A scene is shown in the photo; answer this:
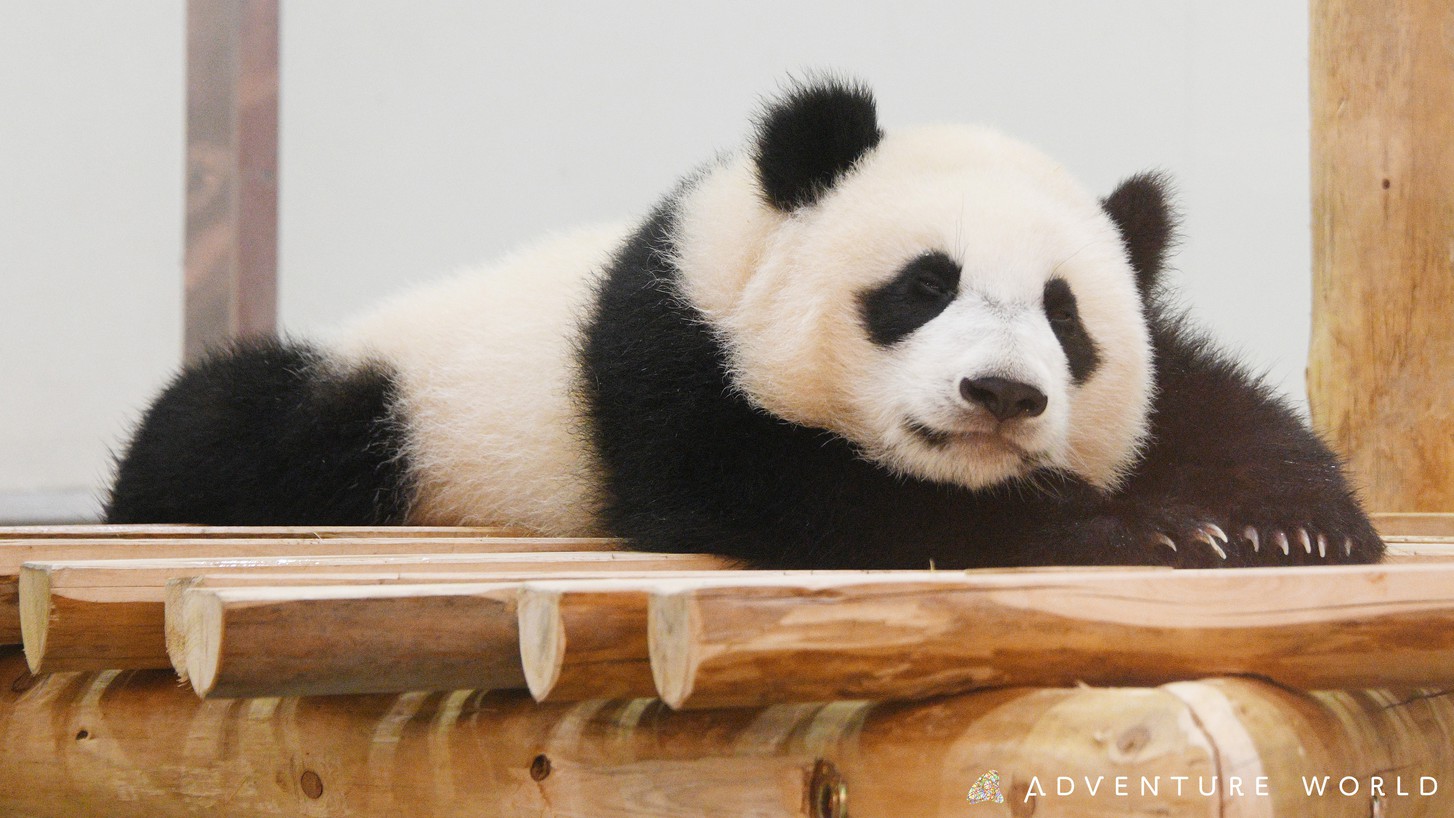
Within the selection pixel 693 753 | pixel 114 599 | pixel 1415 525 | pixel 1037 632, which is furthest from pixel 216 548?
pixel 1415 525

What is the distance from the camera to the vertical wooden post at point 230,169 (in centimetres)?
627

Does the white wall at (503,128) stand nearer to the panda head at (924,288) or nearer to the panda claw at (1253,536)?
the panda head at (924,288)

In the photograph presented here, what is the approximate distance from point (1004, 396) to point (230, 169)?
5.05 metres

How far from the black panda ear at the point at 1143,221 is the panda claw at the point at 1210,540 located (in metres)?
0.72

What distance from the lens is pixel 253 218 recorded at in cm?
643

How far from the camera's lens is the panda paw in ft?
7.36

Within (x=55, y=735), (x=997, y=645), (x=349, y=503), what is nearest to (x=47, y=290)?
(x=349, y=503)

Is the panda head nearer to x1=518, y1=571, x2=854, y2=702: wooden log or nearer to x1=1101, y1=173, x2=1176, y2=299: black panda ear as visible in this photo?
x1=1101, y1=173, x2=1176, y2=299: black panda ear

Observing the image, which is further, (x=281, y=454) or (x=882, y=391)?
(x=281, y=454)

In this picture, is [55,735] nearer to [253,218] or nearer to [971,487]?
[971,487]

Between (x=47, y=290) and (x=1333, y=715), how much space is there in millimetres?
5967

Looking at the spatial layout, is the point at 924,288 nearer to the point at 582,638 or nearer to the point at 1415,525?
the point at 582,638

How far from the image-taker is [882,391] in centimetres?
245

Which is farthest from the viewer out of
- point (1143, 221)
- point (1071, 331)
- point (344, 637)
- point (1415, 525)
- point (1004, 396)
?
point (1415, 525)
